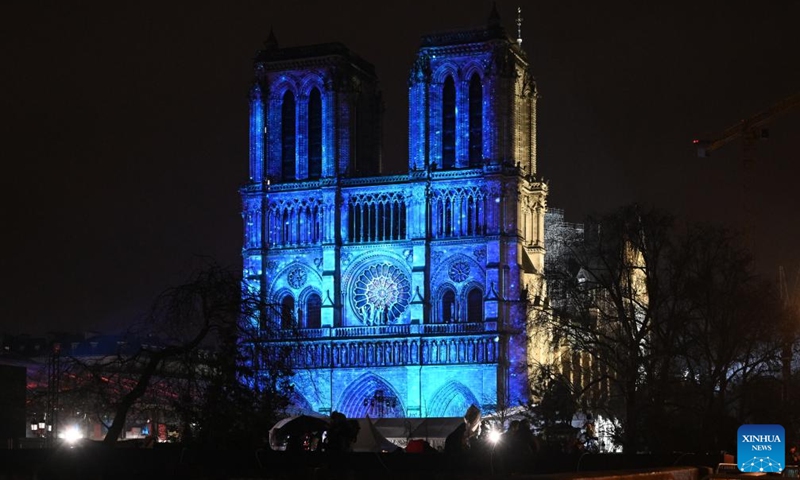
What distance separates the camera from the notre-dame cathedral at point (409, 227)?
101688mm

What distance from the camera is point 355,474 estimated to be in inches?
1193

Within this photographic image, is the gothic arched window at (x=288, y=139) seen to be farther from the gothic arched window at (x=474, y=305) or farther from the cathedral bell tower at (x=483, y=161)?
the gothic arched window at (x=474, y=305)

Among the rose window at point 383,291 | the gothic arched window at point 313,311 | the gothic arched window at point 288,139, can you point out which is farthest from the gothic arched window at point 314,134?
the gothic arched window at point 313,311

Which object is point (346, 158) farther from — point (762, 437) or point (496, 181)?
point (762, 437)

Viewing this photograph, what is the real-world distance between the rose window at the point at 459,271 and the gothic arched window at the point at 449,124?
5.77m

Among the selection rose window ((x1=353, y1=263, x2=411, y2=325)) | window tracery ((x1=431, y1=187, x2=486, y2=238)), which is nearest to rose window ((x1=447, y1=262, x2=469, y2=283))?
window tracery ((x1=431, y1=187, x2=486, y2=238))

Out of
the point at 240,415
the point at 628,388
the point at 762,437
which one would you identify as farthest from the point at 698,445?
the point at 762,437

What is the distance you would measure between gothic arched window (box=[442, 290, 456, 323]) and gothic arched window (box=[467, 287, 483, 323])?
888 millimetres

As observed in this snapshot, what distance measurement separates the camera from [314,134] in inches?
4220

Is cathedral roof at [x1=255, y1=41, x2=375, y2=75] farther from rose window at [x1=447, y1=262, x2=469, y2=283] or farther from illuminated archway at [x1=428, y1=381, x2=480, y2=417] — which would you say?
illuminated archway at [x1=428, y1=381, x2=480, y2=417]

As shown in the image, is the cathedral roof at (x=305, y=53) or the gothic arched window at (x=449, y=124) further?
the cathedral roof at (x=305, y=53)

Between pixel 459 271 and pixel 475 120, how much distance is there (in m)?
8.86

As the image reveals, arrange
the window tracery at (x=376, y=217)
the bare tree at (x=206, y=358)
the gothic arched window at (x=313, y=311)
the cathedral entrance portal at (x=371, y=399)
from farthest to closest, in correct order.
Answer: the gothic arched window at (x=313, y=311) < the window tracery at (x=376, y=217) < the cathedral entrance portal at (x=371, y=399) < the bare tree at (x=206, y=358)

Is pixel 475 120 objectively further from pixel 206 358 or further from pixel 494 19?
pixel 206 358
